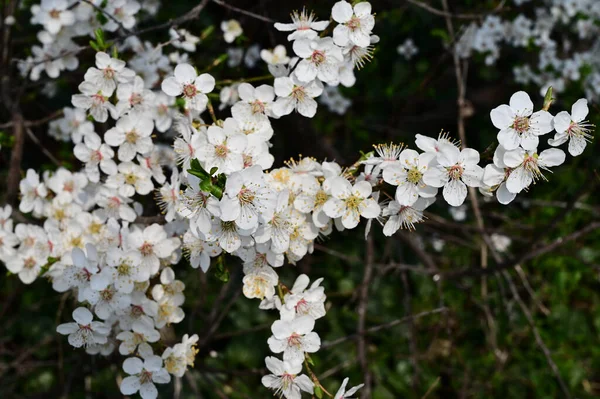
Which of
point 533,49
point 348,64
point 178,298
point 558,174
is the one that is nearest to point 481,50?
point 533,49

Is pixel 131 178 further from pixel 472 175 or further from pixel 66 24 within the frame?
pixel 472 175

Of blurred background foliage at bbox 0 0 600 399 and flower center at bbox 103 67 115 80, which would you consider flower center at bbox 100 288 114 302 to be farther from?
blurred background foliage at bbox 0 0 600 399

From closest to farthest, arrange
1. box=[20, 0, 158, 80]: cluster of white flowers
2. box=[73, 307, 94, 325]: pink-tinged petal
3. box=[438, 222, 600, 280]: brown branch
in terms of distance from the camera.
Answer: box=[73, 307, 94, 325]: pink-tinged petal
box=[20, 0, 158, 80]: cluster of white flowers
box=[438, 222, 600, 280]: brown branch

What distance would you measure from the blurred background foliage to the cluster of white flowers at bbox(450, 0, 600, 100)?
5.0 inches

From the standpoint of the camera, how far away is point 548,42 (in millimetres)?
3225

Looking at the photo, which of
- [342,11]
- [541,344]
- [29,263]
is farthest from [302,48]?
[541,344]

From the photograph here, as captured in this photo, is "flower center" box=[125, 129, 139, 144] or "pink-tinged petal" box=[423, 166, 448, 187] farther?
"flower center" box=[125, 129, 139, 144]

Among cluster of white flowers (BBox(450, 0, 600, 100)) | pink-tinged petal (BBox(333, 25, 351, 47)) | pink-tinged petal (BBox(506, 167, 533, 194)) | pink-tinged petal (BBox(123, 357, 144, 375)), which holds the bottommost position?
pink-tinged petal (BBox(123, 357, 144, 375))

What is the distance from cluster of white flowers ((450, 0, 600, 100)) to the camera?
3.18 metres

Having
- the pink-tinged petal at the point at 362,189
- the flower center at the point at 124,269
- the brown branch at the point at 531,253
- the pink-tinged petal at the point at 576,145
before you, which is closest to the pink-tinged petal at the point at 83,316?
the flower center at the point at 124,269

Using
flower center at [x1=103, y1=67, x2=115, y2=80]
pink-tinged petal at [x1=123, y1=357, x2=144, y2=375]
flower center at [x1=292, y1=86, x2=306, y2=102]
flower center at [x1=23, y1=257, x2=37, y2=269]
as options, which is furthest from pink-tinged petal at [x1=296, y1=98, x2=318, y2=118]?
flower center at [x1=23, y1=257, x2=37, y2=269]

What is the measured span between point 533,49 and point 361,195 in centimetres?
240

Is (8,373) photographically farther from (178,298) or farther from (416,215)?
(416,215)

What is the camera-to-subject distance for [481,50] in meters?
3.20
